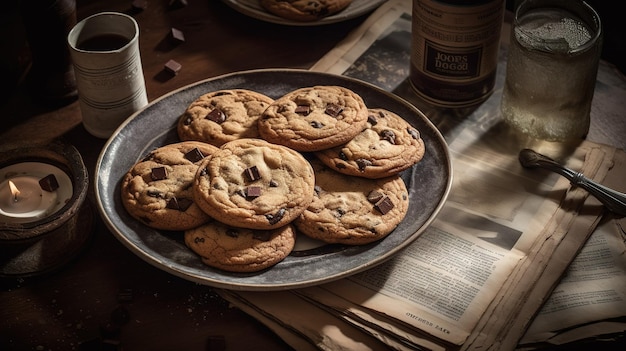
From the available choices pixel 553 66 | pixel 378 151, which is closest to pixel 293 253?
pixel 378 151

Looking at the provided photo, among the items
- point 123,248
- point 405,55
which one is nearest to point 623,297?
point 405,55

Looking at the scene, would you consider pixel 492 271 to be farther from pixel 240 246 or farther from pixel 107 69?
pixel 107 69

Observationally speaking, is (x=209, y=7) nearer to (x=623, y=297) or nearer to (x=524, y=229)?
(x=524, y=229)

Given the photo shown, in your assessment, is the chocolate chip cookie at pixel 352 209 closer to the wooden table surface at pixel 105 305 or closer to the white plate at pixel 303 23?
the wooden table surface at pixel 105 305

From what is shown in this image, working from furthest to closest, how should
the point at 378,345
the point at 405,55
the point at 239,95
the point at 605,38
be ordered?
the point at 605,38 → the point at 405,55 → the point at 239,95 → the point at 378,345

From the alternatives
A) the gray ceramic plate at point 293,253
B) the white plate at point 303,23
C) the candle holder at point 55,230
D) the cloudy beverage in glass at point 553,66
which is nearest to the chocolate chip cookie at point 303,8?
the white plate at point 303,23

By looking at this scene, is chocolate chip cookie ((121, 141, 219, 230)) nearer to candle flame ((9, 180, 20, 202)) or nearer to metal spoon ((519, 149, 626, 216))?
candle flame ((9, 180, 20, 202))
